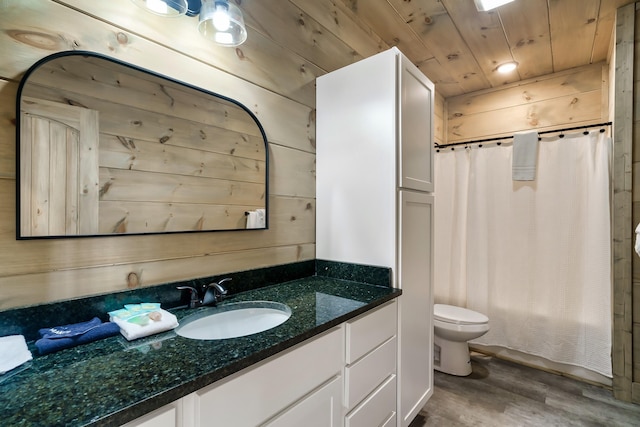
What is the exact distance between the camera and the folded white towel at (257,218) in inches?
56.9

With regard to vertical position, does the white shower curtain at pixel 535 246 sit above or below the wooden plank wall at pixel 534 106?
below

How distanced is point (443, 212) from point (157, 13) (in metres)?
2.65

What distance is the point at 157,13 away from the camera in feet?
3.49

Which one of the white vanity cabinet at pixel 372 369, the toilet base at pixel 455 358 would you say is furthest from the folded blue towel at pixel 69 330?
the toilet base at pixel 455 358

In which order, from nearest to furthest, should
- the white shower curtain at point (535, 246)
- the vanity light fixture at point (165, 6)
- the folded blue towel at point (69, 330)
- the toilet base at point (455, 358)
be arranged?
the folded blue towel at point (69, 330)
the vanity light fixture at point (165, 6)
the white shower curtain at point (535, 246)
the toilet base at point (455, 358)

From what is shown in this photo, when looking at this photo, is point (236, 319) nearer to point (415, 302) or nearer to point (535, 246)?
point (415, 302)

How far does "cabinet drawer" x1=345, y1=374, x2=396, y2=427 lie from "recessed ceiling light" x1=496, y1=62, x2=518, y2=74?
270 centimetres

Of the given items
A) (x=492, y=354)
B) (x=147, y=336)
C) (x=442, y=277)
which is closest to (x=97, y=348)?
(x=147, y=336)

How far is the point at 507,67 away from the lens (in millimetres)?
2695

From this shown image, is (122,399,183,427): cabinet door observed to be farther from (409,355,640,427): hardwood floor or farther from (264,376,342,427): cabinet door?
(409,355,640,427): hardwood floor

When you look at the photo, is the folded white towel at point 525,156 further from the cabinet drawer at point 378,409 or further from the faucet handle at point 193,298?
the faucet handle at point 193,298

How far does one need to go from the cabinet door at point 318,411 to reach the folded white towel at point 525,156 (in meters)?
2.33

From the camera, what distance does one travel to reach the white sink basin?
111 cm

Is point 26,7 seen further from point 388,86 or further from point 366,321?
point 366,321
